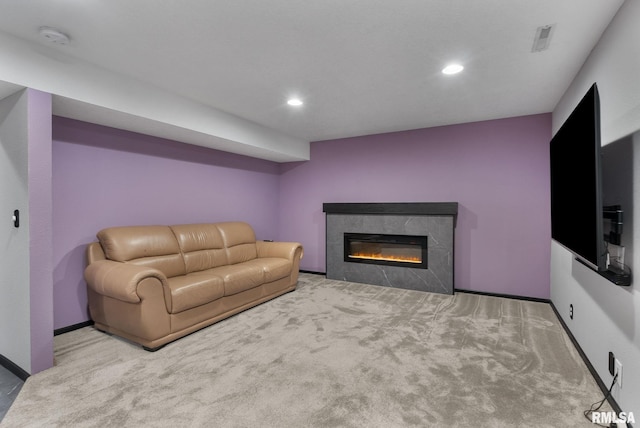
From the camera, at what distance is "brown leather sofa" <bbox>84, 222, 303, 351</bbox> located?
2627mm

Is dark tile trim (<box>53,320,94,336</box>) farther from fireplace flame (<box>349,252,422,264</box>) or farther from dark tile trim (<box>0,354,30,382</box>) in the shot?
fireplace flame (<box>349,252,422,264</box>)

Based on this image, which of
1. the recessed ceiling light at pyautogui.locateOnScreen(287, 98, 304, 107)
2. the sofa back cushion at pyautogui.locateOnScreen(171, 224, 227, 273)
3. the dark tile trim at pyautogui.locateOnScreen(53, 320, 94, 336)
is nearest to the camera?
the dark tile trim at pyautogui.locateOnScreen(53, 320, 94, 336)

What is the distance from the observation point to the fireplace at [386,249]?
4.66m

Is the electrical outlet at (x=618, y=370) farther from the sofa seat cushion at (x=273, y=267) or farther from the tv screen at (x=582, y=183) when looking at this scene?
the sofa seat cushion at (x=273, y=267)

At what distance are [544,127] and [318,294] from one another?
3684 mm

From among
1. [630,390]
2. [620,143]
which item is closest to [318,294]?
[630,390]

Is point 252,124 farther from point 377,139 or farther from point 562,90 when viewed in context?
point 562,90

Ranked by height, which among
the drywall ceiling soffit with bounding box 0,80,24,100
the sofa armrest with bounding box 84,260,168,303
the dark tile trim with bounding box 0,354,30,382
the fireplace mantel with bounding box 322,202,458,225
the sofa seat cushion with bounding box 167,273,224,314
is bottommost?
the dark tile trim with bounding box 0,354,30,382

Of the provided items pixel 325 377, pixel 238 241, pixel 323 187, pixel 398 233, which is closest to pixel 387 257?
pixel 398 233

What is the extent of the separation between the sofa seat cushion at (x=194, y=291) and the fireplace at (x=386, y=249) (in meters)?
2.51

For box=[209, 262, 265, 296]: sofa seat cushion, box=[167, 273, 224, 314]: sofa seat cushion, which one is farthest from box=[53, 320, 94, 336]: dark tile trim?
box=[209, 262, 265, 296]: sofa seat cushion

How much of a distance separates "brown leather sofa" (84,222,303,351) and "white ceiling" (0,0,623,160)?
1333mm

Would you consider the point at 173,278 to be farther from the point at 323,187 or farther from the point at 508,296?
the point at 508,296

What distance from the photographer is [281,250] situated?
4.52 metres
